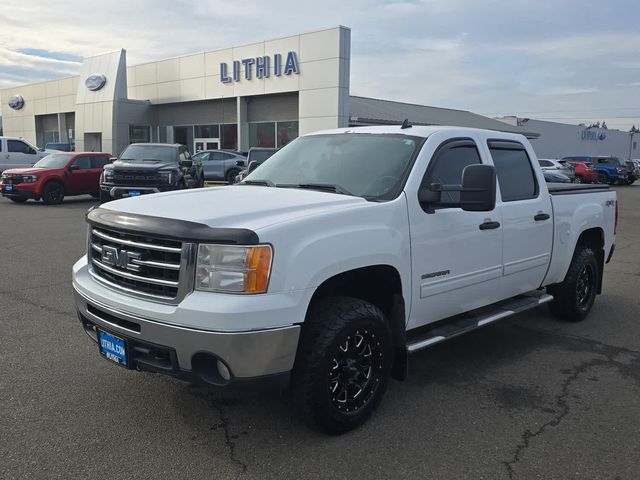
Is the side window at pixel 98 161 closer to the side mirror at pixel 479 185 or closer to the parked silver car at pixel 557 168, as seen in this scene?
the side mirror at pixel 479 185

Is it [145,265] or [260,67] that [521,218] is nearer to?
[145,265]

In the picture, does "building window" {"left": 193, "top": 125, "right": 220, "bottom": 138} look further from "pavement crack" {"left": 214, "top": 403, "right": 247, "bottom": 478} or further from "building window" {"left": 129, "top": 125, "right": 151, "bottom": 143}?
"pavement crack" {"left": 214, "top": 403, "right": 247, "bottom": 478}

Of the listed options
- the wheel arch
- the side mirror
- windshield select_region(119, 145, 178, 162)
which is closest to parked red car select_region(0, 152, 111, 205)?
windshield select_region(119, 145, 178, 162)

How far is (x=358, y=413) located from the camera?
3674mm

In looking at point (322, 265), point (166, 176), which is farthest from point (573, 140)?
point (322, 265)

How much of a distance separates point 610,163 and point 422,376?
3644cm

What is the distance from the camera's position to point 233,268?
10.3 ft

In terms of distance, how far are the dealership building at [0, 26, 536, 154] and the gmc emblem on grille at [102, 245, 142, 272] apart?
24.2 meters

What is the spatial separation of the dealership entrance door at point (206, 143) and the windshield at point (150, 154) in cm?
1686

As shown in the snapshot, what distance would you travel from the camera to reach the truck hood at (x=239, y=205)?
3336 millimetres

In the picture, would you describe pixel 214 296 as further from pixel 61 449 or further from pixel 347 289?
pixel 61 449

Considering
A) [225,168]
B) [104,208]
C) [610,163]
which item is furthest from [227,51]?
[104,208]

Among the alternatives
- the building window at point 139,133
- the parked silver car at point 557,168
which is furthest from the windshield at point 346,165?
the building window at point 139,133

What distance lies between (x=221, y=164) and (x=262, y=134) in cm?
834
